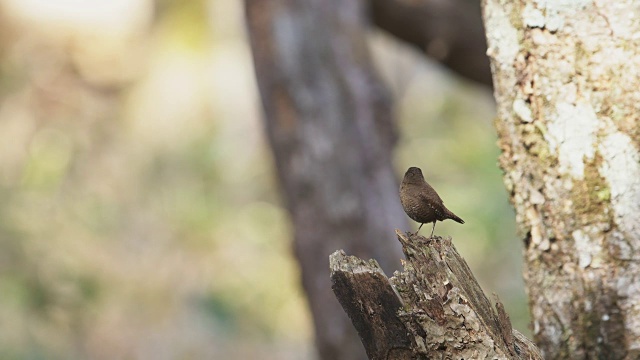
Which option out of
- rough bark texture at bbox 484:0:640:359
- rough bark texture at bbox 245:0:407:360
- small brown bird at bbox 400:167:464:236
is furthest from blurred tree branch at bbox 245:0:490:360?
small brown bird at bbox 400:167:464:236

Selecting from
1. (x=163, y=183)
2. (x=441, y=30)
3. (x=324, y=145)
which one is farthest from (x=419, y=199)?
(x=163, y=183)

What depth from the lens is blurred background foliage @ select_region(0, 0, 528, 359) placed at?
325 inches

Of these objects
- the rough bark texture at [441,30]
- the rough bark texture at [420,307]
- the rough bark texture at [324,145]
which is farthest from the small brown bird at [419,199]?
the rough bark texture at [441,30]

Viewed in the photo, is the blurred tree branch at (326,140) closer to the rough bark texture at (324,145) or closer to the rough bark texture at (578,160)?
the rough bark texture at (324,145)

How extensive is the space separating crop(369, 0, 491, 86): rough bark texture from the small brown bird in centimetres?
368

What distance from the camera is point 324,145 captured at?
4.38 meters

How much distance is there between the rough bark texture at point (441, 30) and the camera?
5.22 m

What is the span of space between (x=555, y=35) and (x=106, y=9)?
1266 cm

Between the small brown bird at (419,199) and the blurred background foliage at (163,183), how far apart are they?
20.7 feet

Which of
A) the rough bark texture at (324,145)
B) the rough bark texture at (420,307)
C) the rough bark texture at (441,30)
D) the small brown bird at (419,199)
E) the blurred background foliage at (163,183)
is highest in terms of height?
the blurred background foliage at (163,183)

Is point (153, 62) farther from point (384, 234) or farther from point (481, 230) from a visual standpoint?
point (384, 234)

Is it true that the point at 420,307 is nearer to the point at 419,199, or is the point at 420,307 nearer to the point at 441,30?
the point at 419,199

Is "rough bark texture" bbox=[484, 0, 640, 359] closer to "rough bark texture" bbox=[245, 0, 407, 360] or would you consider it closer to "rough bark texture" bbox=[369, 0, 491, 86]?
"rough bark texture" bbox=[245, 0, 407, 360]

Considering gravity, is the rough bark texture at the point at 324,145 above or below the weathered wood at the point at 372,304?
above
